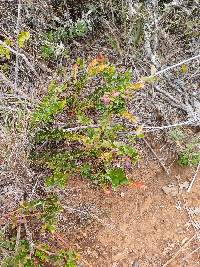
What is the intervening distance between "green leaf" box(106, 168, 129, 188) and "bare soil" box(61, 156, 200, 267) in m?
0.17

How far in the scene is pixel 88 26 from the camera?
2879 millimetres

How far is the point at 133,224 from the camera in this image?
2420 mm

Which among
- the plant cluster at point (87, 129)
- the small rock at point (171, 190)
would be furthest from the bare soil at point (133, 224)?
the plant cluster at point (87, 129)

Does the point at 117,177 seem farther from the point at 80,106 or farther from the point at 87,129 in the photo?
the point at 80,106

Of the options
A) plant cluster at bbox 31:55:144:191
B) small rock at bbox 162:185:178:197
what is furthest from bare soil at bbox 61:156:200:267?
plant cluster at bbox 31:55:144:191

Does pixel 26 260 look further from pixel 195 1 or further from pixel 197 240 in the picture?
pixel 195 1

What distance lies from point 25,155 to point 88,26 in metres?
0.93

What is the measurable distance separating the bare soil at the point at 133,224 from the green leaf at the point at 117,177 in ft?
0.55

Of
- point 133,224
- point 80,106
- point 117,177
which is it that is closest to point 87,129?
point 80,106

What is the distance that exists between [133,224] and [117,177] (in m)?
0.26

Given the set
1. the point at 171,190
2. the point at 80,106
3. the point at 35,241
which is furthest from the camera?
the point at 171,190

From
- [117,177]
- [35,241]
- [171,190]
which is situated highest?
[117,177]

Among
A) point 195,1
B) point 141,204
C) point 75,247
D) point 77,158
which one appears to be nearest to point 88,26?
point 195,1

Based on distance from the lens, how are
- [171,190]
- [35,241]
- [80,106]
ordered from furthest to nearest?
[171,190] → [80,106] → [35,241]
